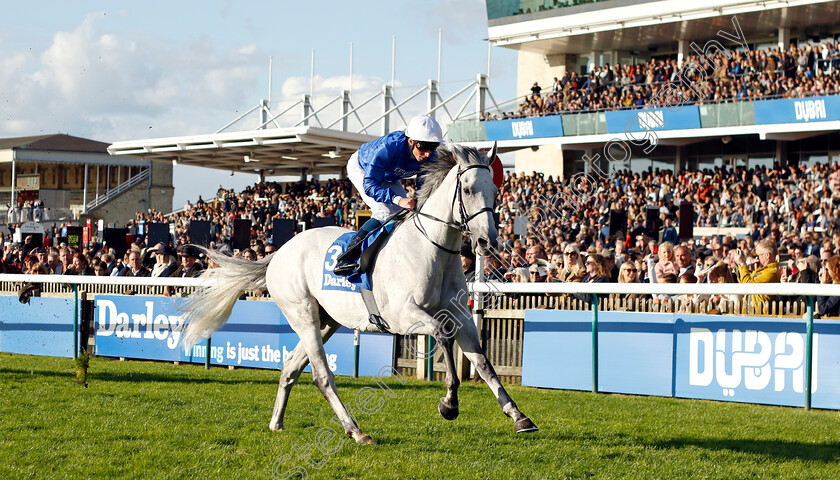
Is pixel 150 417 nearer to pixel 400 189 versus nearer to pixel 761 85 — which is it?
pixel 400 189

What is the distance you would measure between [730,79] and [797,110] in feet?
5.81

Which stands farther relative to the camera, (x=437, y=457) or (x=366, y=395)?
(x=366, y=395)

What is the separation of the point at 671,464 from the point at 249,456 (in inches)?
89.3

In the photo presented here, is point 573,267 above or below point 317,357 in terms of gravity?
above

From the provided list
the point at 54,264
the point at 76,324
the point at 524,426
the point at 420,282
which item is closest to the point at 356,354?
the point at 76,324

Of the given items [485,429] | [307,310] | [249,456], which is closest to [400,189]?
[307,310]

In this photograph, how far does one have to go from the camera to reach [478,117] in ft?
98.0

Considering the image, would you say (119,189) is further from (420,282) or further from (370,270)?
(420,282)

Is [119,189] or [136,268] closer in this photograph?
[136,268]

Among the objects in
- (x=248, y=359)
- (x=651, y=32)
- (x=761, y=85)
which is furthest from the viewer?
(x=651, y=32)

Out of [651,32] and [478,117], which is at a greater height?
[651,32]

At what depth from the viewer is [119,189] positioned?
4772cm

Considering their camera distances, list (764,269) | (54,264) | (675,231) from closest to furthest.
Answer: (764,269), (675,231), (54,264)

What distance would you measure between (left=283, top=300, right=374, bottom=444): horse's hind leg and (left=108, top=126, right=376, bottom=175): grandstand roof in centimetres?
2181
